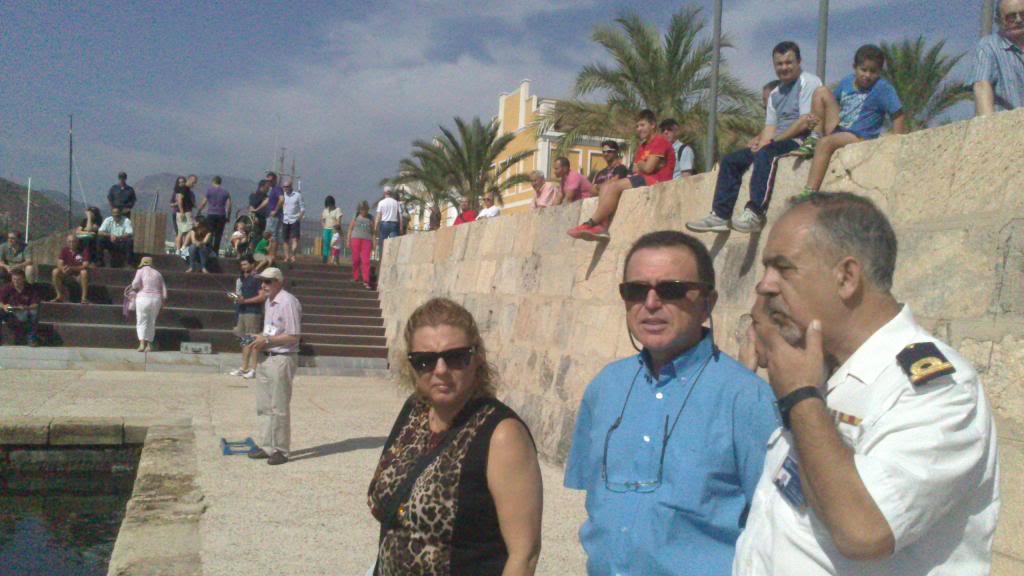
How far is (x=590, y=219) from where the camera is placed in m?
7.96

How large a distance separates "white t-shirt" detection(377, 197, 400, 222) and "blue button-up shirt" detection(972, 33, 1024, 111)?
16129mm

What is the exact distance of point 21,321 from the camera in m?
15.5

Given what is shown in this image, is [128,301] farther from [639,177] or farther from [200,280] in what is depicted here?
[639,177]

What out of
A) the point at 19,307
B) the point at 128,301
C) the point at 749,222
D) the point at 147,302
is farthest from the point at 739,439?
the point at 19,307

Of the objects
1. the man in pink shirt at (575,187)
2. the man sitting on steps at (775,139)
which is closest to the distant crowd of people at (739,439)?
the man sitting on steps at (775,139)

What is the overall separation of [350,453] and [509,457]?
626cm

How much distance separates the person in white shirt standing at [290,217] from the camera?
20656mm

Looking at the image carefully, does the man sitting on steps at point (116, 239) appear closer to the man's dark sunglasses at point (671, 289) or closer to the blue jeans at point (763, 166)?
the blue jeans at point (763, 166)

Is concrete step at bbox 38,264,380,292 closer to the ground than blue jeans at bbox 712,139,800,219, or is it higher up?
closer to the ground

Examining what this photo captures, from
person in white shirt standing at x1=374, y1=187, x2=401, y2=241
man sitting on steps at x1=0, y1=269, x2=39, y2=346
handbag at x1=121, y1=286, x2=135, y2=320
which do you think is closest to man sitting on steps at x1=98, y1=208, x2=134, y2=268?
handbag at x1=121, y1=286, x2=135, y2=320

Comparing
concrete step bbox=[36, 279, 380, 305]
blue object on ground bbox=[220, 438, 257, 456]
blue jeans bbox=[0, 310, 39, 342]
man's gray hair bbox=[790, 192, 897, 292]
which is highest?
man's gray hair bbox=[790, 192, 897, 292]

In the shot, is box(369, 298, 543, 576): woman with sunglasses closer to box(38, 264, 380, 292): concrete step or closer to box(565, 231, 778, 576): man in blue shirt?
box(565, 231, 778, 576): man in blue shirt

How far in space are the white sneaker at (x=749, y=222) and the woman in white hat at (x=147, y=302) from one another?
41.0 feet

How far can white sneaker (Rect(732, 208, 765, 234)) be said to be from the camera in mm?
5453
